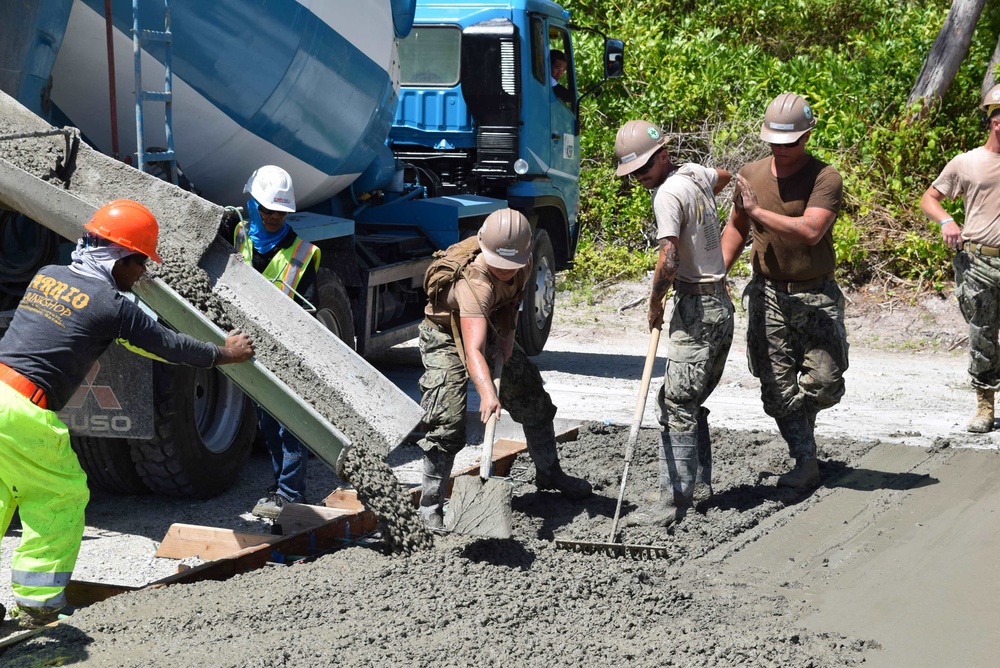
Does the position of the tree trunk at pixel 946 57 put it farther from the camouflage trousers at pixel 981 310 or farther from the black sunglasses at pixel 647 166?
the black sunglasses at pixel 647 166

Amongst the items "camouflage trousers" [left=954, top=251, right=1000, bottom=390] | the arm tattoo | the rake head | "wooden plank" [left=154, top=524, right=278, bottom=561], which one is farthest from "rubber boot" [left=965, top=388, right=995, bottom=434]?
"wooden plank" [left=154, top=524, right=278, bottom=561]

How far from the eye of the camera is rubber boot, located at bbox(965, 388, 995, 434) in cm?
746

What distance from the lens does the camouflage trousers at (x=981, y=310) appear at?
24.2 ft

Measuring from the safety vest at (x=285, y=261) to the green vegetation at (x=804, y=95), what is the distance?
827cm

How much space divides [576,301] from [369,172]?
5.44m

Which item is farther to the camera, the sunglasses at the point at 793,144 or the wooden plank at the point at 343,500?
the wooden plank at the point at 343,500

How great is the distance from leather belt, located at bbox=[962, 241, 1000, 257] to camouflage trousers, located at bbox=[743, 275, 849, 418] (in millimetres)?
2084

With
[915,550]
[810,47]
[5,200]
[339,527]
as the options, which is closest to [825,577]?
[915,550]

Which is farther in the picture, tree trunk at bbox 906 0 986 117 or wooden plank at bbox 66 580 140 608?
tree trunk at bbox 906 0 986 117

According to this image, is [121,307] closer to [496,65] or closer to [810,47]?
[496,65]

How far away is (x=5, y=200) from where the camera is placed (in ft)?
16.3

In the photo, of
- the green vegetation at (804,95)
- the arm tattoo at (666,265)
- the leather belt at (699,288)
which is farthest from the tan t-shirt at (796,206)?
the green vegetation at (804,95)

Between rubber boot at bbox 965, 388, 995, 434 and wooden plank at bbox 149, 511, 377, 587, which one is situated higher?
wooden plank at bbox 149, 511, 377, 587

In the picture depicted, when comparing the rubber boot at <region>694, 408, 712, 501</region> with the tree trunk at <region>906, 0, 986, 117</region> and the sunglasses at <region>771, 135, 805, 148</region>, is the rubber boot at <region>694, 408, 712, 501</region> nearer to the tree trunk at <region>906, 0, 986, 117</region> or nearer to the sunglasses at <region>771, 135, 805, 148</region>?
the sunglasses at <region>771, 135, 805, 148</region>
